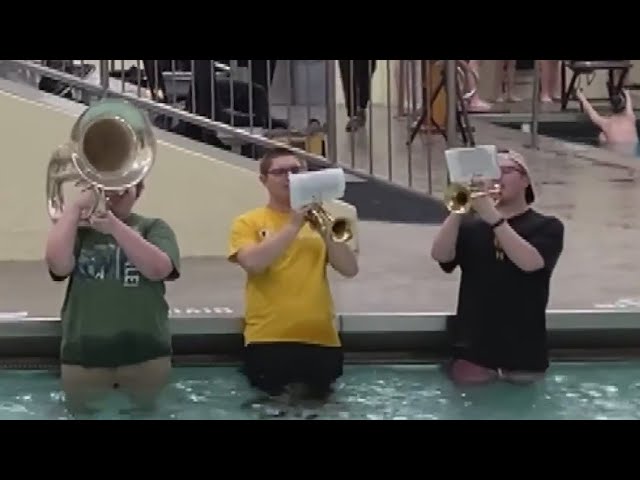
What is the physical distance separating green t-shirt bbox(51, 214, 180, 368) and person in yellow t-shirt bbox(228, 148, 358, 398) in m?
0.31

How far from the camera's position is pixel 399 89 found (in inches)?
A: 407

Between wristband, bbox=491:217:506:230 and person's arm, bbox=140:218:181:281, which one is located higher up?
wristband, bbox=491:217:506:230

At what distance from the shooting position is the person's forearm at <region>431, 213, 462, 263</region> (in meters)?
4.83

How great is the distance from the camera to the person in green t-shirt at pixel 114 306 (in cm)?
460

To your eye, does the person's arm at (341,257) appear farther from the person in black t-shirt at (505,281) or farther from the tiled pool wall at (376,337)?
the tiled pool wall at (376,337)

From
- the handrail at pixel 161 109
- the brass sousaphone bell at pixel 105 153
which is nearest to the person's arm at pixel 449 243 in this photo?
the brass sousaphone bell at pixel 105 153

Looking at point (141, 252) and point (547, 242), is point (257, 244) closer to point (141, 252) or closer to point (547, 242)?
point (141, 252)

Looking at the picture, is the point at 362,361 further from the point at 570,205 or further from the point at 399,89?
the point at 399,89

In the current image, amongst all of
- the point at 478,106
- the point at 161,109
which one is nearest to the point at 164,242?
the point at 161,109

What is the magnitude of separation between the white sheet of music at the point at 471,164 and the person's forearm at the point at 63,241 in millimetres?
1198

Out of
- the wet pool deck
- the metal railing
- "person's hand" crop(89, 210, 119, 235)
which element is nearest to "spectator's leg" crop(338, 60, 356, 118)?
the metal railing

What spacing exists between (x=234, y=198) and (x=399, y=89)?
13.0 feet

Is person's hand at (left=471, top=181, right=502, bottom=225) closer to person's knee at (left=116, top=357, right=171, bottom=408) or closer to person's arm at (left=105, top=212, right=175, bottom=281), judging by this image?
person's arm at (left=105, top=212, right=175, bottom=281)
